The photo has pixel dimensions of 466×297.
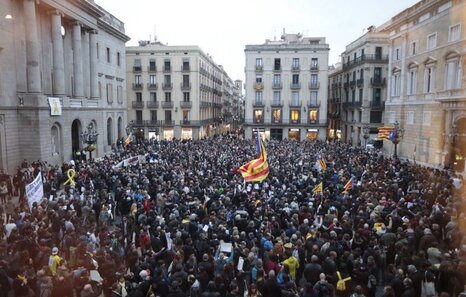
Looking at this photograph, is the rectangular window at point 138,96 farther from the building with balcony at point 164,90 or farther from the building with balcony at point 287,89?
the building with balcony at point 287,89

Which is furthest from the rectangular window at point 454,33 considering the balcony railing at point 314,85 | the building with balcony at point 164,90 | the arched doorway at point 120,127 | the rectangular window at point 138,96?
the rectangular window at point 138,96

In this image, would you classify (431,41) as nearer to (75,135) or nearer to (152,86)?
(75,135)

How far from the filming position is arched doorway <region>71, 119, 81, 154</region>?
3238 centimetres

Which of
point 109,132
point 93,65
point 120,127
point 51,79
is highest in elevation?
point 93,65

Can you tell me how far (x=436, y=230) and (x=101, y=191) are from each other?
12.9 m

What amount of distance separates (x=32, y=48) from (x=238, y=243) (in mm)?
21888

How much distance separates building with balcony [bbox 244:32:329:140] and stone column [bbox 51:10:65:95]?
30.4 metres

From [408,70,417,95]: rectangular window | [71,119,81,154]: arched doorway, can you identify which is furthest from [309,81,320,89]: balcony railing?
Result: [71,119,81,154]: arched doorway

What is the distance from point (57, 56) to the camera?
92.8ft

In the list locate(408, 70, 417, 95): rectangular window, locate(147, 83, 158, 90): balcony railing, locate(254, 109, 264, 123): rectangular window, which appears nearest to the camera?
locate(408, 70, 417, 95): rectangular window

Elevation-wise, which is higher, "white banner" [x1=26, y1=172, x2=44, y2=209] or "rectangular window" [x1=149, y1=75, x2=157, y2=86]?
"rectangular window" [x1=149, y1=75, x2=157, y2=86]

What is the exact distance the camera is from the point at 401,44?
35844 millimetres

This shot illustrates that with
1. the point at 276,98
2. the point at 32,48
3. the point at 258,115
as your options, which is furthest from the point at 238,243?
the point at 276,98

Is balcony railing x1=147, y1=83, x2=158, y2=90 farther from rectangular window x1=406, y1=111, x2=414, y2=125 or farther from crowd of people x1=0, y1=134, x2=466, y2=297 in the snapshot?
crowd of people x1=0, y1=134, x2=466, y2=297
